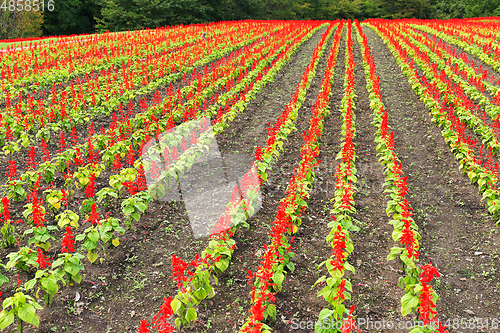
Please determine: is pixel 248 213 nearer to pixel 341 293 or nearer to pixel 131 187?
pixel 131 187

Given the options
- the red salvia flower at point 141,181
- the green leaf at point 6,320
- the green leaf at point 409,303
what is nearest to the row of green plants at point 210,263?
the green leaf at point 6,320

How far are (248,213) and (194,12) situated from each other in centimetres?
4258

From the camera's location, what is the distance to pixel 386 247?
5867mm

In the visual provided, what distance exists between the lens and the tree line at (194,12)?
38438 millimetres

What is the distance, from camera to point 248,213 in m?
6.18

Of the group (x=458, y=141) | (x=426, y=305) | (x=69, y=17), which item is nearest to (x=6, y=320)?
(x=426, y=305)

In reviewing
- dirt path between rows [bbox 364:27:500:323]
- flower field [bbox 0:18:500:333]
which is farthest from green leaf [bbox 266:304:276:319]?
dirt path between rows [bbox 364:27:500:323]

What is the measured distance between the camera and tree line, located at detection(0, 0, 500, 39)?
3844cm

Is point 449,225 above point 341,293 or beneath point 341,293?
beneath

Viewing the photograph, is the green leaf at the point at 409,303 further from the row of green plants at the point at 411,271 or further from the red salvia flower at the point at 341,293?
the red salvia flower at the point at 341,293

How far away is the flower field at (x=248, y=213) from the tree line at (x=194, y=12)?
28064mm

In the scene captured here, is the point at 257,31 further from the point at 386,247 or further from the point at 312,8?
the point at 312,8

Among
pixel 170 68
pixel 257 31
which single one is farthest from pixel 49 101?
pixel 257 31

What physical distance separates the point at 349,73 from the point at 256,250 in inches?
450
